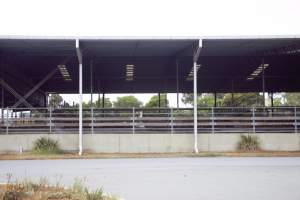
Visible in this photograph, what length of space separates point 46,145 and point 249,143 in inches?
329

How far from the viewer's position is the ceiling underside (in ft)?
63.0

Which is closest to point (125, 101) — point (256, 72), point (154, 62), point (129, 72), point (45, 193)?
point (129, 72)

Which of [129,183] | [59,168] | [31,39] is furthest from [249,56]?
[129,183]

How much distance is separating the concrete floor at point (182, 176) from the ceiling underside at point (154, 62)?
5508 mm

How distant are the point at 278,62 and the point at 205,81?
27.8 ft

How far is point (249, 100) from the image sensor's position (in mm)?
56812

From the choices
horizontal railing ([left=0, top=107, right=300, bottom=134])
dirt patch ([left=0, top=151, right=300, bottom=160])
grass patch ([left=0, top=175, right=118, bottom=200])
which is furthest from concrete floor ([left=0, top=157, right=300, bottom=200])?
horizontal railing ([left=0, top=107, right=300, bottom=134])

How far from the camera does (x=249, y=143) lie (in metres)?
19.4

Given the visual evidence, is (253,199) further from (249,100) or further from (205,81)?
(249,100)

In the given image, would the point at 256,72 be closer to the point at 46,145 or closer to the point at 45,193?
the point at 46,145

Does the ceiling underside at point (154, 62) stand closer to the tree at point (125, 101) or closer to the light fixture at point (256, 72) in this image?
the light fixture at point (256, 72)

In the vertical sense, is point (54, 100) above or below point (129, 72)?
below

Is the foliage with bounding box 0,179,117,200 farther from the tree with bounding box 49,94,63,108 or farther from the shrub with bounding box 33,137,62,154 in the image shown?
the tree with bounding box 49,94,63,108

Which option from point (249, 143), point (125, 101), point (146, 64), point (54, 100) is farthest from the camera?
point (125, 101)
